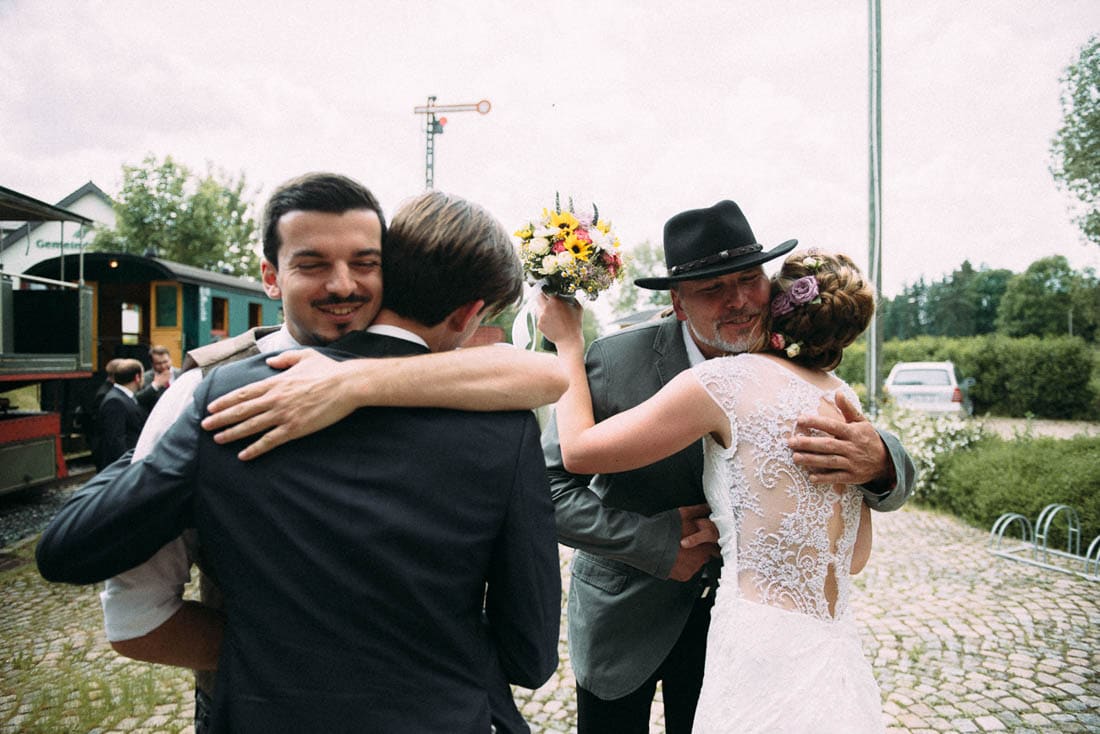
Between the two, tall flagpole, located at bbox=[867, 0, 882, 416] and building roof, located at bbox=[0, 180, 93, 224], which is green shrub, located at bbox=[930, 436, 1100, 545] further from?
building roof, located at bbox=[0, 180, 93, 224]

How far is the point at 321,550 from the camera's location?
114 centimetres

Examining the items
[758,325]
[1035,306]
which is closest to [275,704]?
[758,325]

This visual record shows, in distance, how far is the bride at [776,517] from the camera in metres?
1.71

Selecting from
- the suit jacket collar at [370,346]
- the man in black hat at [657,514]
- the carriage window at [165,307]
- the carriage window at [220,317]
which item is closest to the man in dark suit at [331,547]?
the suit jacket collar at [370,346]

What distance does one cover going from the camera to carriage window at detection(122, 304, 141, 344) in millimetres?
15320

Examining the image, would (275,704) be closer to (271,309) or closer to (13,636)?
(13,636)

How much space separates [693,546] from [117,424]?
289 inches

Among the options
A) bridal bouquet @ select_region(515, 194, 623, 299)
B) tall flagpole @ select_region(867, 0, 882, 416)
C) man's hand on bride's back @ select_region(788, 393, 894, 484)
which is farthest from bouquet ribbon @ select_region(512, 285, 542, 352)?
tall flagpole @ select_region(867, 0, 882, 416)

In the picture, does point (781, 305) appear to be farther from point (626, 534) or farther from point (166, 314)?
point (166, 314)

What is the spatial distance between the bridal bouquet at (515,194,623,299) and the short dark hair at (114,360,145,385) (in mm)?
7058

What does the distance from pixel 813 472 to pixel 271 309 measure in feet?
69.9

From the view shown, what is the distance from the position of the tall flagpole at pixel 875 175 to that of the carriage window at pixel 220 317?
15.0m

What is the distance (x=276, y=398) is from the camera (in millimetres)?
1130

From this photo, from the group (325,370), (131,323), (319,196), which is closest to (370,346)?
(325,370)
